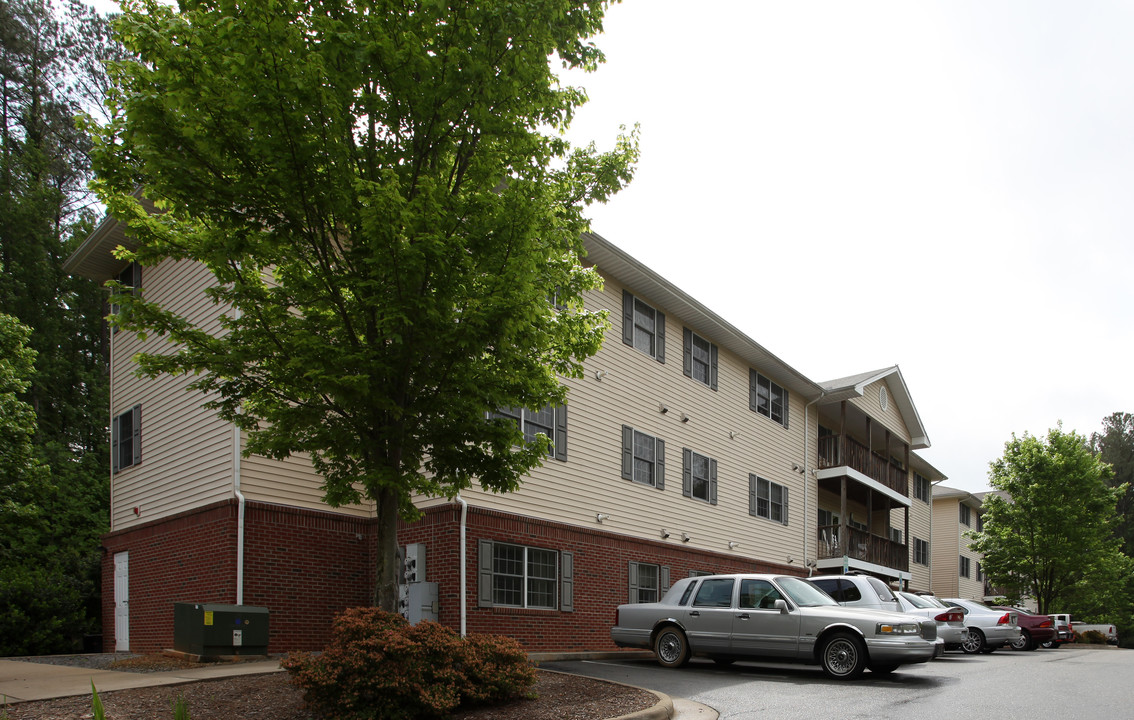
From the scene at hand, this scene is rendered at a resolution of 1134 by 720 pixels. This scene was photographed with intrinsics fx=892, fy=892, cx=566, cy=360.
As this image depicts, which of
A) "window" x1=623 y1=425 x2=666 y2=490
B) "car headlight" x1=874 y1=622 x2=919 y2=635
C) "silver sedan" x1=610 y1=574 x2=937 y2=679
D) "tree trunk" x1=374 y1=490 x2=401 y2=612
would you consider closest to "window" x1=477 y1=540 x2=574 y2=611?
"silver sedan" x1=610 y1=574 x2=937 y2=679

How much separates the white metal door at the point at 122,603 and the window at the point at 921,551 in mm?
33948

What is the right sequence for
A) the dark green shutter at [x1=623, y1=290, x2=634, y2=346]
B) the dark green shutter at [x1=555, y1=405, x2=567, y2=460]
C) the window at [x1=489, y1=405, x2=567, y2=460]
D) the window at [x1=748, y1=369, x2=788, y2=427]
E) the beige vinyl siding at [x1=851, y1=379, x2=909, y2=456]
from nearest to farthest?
1. the window at [x1=489, y1=405, x2=567, y2=460]
2. the dark green shutter at [x1=555, y1=405, x2=567, y2=460]
3. the dark green shutter at [x1=623, y1=290, x2=634, y2=346]
4. the window at [x1=748, y1=369, x2=788, y2=427]
5. the beige vinyl siding at [x1=851, y1=379, x2=909, y2=456]

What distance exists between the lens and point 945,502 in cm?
4931

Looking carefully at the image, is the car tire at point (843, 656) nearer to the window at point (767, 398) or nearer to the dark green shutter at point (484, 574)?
the dark green shutter at point (484, 574)

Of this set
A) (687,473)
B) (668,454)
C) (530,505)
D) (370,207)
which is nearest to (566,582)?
(530,505)

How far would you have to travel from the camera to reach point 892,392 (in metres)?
35.2

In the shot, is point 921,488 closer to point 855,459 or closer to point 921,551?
point 921,551

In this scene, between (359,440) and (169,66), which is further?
(359,440)

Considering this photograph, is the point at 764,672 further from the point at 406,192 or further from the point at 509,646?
the point at 406,192

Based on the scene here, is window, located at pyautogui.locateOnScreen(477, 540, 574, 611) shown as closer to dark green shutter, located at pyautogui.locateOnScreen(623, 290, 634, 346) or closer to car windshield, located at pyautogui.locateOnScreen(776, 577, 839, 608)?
car windshield, located at pyautogui.locateOnScreen(776, 577, 839, 608)

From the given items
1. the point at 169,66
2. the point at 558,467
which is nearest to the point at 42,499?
the point at 558,467

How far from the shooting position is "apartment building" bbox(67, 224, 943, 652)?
15.2 m

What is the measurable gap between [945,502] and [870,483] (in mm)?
22054

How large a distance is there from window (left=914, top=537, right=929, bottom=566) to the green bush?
36.6 meters
